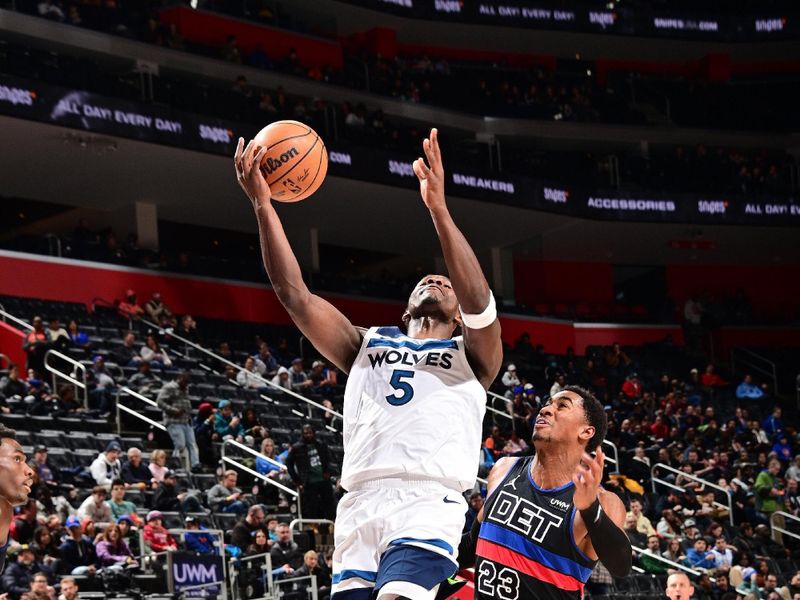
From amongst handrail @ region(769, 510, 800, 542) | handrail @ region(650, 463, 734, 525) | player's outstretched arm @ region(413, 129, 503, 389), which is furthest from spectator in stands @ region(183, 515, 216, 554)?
handrail @ region(769, 510, 800, 542)

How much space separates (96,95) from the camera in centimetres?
2417

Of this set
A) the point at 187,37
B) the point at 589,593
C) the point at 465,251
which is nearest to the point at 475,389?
the point at 465,251

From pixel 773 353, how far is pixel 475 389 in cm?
3013

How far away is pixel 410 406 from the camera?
5.31 metres

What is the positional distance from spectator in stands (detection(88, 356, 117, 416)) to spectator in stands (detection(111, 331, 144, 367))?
3.58ft

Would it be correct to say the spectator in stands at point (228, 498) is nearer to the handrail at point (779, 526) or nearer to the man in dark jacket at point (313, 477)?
the man in dark jacket at point (313, 477)

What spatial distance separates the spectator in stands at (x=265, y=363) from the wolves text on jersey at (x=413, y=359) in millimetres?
16551

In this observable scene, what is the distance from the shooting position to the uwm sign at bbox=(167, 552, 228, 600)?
41.9 ft

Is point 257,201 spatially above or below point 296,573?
above

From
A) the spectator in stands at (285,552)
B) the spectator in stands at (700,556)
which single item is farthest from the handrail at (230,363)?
the spectator in stands at (700,556)

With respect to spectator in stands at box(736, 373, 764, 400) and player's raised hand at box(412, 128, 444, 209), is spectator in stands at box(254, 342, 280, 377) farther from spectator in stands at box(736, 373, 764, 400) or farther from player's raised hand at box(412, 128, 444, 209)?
player's raised hand at box(412, 128, 444, 209)

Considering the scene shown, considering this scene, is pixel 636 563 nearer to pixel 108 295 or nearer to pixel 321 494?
pixel 321 494

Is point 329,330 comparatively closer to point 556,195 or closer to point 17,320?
point 17,320

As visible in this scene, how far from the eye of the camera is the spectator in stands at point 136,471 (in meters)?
15.1
